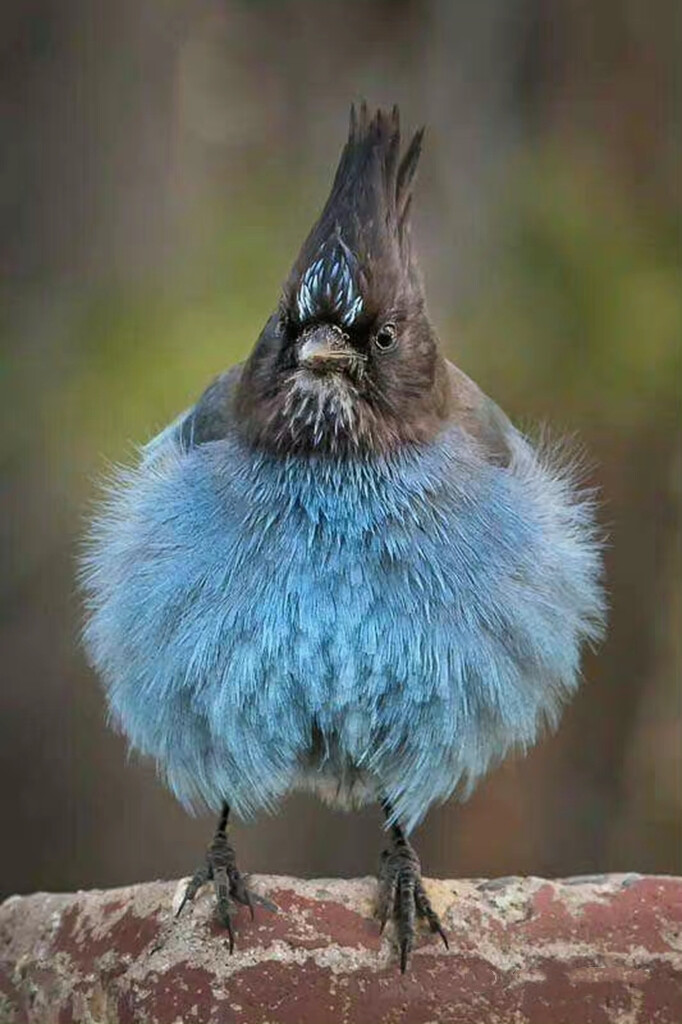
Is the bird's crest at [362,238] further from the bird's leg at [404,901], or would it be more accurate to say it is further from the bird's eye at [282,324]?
the bird's leg at [404,901]

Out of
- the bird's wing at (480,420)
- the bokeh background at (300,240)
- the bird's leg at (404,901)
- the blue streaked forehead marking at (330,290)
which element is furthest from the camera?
the bokeh background at (300,240)

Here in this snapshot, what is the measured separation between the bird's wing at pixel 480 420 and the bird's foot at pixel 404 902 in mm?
1082

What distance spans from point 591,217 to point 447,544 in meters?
2.98

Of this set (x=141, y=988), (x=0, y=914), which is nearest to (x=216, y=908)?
(x=141, y=988)

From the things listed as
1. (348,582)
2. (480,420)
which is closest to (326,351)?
(348,582)

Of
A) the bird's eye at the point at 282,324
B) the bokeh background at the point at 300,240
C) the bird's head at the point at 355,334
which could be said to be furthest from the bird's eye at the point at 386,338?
the bokeh background at the point at 300,240

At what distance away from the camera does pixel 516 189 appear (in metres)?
7.20

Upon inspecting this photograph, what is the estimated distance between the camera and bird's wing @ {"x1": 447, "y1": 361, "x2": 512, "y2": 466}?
475 cm

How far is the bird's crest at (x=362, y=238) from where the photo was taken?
4324mm

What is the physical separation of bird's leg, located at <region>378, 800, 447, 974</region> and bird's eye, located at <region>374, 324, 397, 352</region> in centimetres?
129

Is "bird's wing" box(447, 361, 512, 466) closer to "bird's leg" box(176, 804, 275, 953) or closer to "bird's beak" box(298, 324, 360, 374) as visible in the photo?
"bird's beak" box(298, 324, 360, 374)

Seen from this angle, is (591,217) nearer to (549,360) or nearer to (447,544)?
(549,360)

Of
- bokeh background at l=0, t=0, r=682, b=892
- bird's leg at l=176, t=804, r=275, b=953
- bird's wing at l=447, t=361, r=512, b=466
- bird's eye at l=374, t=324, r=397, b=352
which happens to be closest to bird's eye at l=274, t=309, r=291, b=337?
bird's eye at l=374, t=324, r=397, b=352

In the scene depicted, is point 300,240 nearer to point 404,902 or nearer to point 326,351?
point 326,351
